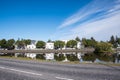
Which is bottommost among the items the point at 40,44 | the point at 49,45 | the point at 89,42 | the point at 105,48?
the point at 105,48

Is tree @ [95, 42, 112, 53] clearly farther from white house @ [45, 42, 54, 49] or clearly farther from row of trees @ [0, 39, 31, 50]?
row of trees @ [0, 39, 31, 50]

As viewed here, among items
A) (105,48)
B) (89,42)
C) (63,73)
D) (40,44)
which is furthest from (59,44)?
(63,73)

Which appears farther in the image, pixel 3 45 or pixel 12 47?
pixel 12 47

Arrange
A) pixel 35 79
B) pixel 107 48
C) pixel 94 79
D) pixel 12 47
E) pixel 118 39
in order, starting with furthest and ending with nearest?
pixel 118 39 → pixel 12 47 → pixel 107 48 → pixel 35 79 → pixel 94 79

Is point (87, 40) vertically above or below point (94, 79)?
above

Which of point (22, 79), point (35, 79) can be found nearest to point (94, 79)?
point (35, 79)

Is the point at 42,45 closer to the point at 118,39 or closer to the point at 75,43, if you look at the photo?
the point at 75,43

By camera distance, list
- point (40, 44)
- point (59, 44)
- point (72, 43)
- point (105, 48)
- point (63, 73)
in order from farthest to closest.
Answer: point (59, 44) < point (72, 43) < point (40, 44) < point (105, 48) < point (63, 73)

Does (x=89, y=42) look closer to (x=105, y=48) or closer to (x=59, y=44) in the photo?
(x=59, y=44)

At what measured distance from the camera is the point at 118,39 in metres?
184

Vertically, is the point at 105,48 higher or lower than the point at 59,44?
lower

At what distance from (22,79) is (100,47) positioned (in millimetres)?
99928

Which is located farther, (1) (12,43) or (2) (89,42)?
(2) (89,42)

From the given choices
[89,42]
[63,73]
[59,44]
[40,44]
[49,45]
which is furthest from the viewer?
[49,45]
